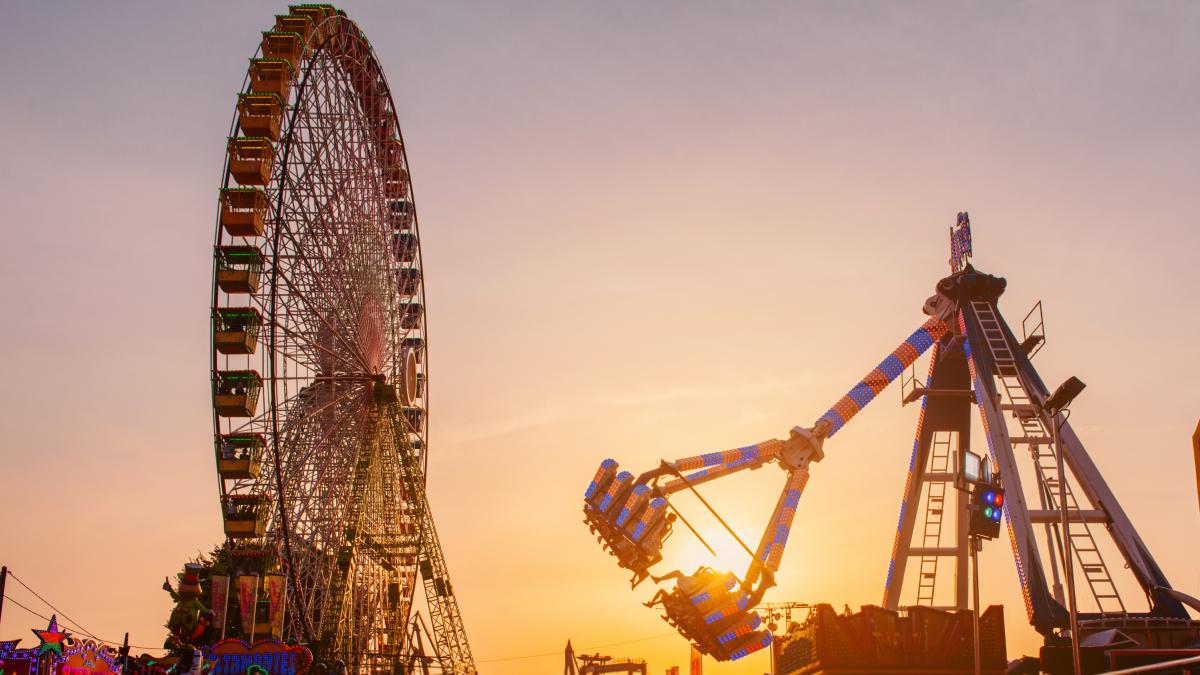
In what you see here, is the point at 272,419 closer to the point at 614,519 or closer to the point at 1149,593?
the point at 614,519

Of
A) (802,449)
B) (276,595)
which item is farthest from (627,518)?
(276,595)

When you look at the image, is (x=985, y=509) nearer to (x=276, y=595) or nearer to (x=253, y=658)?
(x=253, y=658)

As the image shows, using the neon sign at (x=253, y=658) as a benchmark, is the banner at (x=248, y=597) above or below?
above

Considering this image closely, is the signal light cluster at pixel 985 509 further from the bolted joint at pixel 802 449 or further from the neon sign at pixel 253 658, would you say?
the bolted joint at pixel 802 449

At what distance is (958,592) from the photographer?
4628 cm

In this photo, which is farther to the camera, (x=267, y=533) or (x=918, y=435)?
(x=918, y=435)

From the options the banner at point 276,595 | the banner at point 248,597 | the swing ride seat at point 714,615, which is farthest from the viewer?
the swing ride seat at point 714,615

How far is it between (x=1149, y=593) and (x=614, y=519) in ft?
54.1

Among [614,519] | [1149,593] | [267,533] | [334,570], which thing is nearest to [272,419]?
[267,533]

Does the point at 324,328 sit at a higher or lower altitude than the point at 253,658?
higher

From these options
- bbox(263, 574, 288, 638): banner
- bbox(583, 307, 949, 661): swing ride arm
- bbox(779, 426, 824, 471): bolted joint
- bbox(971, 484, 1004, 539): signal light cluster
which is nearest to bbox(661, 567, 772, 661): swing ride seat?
bbox(583, 307, 949, 661): swing ride arm

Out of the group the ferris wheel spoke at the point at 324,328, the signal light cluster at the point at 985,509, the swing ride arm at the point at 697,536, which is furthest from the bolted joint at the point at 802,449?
the signal light cluster at the point at 985,509

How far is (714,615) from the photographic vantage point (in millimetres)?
44312

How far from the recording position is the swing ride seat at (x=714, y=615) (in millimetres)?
44281
